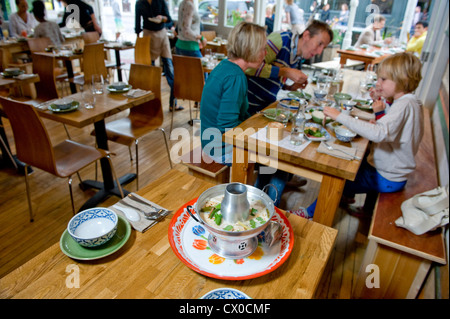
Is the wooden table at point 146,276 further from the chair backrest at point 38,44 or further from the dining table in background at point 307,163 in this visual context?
the chair backrest at point 38,44

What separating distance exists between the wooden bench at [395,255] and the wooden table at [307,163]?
259 millimetres

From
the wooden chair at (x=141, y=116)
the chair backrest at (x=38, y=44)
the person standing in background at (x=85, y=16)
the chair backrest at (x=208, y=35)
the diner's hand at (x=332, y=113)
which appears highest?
the person standing in background at (x=85, y=16)

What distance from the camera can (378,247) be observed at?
59.1 inches

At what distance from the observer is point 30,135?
1.76 meters

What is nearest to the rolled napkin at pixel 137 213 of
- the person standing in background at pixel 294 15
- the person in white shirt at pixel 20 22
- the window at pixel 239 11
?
the person in white shirt at pixel 20 22

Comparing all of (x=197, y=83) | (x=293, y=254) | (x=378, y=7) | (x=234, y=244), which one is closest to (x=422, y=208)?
(x=293, y=254)

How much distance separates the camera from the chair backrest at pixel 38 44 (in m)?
3.93

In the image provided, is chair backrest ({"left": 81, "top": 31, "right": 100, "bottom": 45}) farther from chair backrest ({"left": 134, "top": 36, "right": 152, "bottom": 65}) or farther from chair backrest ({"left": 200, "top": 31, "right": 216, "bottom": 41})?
chair backrest ({"left": 200, "top": 31, "right": 216, "bottom": 41})

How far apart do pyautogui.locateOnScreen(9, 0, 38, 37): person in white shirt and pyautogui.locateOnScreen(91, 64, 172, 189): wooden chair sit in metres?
3.63

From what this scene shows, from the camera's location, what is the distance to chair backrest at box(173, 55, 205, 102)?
308 cm

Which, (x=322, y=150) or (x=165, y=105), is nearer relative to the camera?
(x=322, y=150)

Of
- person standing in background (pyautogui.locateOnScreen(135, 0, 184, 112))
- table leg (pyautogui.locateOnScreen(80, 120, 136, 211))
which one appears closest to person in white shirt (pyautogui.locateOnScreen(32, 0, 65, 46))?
person standing in background (pyautogui.locateOnScreen(135, 0, 184, 112))

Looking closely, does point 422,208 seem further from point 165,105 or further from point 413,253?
point 165,105
